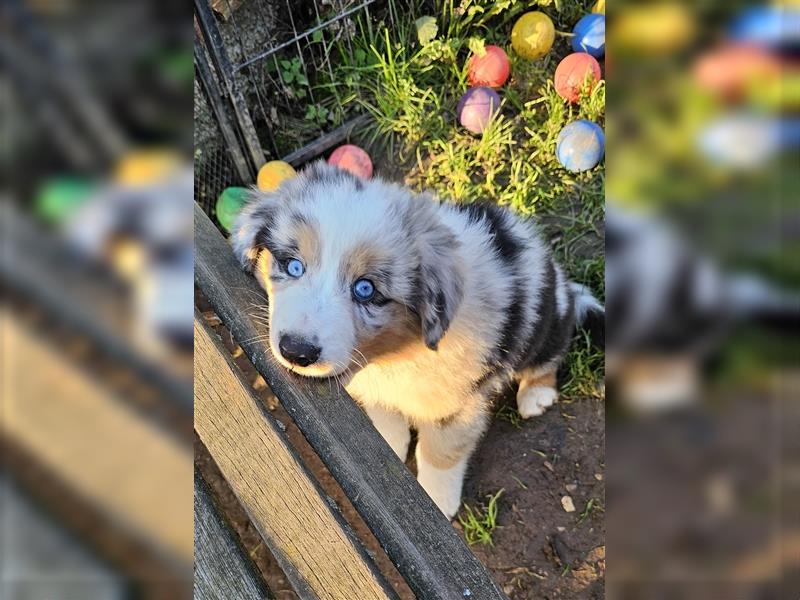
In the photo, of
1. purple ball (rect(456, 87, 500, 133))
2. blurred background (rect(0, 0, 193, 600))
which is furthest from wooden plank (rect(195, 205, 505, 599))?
purple ball (rect(456, 87, 500, 133))

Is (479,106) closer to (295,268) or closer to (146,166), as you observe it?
(295,268)

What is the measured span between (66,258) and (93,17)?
0.49ft

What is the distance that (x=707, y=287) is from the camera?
44 cm

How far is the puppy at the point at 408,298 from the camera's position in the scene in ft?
5.99

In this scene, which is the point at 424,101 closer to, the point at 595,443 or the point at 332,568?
the point at 595,443

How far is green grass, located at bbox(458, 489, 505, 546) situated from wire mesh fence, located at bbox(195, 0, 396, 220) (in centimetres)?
223

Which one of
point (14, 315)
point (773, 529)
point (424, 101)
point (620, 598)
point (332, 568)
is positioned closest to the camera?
point (14, 315)

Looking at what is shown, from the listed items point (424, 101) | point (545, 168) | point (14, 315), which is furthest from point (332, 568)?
point (424, 101)

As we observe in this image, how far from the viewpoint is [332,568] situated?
1.33m

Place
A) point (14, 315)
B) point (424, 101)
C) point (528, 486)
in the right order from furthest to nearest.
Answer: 1. point (424, 101)
2. point (528, 486)
3. point (14, 315)

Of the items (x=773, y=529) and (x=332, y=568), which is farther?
(x=332, y=568)

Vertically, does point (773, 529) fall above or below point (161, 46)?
below

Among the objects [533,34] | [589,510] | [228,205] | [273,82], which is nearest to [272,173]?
[228,205]

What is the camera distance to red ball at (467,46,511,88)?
403 cm
